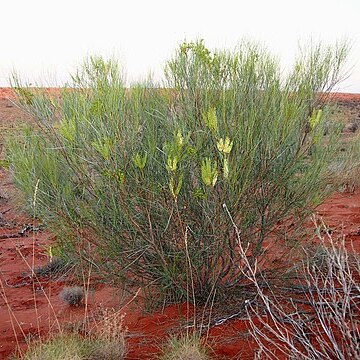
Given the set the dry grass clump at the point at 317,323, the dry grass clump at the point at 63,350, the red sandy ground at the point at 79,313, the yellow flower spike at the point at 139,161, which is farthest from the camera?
the red sandy ground at the point at 79,313

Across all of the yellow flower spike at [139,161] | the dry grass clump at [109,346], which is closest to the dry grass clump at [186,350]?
the dry grass clump at [109,346]

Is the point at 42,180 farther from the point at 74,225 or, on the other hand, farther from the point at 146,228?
the point at 146,228

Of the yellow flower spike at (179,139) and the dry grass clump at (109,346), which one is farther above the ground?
the yellow flower spike at (179,139)

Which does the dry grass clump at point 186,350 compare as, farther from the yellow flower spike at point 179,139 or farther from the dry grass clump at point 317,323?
the yellow flower spike at point 179,139

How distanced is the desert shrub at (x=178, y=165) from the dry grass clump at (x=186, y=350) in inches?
17.9

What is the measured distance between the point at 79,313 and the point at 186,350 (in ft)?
6.92

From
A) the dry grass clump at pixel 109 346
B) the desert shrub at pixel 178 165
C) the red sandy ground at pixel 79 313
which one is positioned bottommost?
the red sandy ground at pixel 79 313

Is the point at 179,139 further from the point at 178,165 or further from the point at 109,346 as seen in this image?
the point at 109,346

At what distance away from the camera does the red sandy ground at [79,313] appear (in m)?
4.21

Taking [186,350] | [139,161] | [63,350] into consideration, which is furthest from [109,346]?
[139,161]

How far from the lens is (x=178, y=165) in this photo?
426cm

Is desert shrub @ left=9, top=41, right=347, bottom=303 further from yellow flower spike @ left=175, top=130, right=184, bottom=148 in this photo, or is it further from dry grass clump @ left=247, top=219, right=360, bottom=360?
dry grass clump @ left=247, top=219, right=360, bottom=360

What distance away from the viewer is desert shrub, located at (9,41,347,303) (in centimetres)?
427

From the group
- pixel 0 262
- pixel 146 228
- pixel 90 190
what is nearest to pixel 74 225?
pixel 90 190
